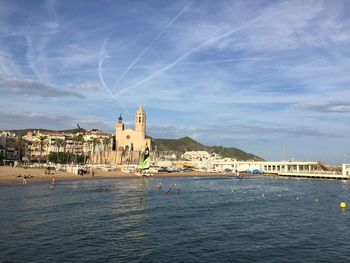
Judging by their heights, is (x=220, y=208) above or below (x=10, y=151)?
below

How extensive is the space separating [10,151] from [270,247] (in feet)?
530

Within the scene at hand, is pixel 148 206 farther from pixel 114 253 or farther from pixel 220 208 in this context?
pixel 114 253

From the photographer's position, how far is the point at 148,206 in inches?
1996

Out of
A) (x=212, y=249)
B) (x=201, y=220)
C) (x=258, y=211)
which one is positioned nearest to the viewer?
(x=212, y=249)

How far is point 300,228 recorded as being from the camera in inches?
1447

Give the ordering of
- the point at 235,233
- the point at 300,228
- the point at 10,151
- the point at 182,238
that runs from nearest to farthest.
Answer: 1. the point at 182,238
2. the point at 235,233
3. the point at 300,228
4. the point at 10,151

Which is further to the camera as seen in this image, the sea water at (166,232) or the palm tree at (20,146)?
the palm tree at (20,146)

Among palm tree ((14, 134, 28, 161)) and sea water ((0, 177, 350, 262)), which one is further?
palm tree ((14, 134, 28, 161))

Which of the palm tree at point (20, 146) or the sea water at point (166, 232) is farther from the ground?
the palm tree at point (20, 146)

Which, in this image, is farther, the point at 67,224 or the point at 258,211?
the point at 258,211

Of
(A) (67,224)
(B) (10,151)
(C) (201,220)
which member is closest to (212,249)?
(C) (201,220)

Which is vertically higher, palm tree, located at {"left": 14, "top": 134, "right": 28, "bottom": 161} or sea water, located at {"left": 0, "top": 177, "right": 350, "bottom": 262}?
palm tree, located at {"left": 14, "top": 134, "right": 28, "bottom": 161}

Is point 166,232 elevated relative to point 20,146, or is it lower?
lower

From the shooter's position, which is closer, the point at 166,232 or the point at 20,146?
the point at 166,232
